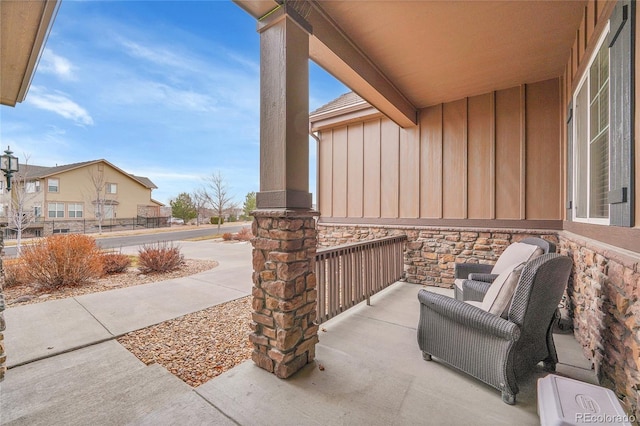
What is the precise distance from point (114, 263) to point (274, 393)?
5.88 m

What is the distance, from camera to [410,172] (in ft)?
16.8

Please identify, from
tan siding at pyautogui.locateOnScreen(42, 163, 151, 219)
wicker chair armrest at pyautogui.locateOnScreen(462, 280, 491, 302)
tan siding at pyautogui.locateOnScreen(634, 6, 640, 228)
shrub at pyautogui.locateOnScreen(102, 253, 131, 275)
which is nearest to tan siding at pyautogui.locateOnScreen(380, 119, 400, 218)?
wicker chair armrest at pyautogui.locateOnScreen(462, 280, 491, 302)

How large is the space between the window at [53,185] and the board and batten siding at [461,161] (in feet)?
76.2

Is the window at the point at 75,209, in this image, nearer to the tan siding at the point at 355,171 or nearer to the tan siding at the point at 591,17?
the tan siding at the point at 355,171

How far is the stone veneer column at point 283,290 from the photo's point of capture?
2.06 metres

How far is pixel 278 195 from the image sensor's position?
2158 mm

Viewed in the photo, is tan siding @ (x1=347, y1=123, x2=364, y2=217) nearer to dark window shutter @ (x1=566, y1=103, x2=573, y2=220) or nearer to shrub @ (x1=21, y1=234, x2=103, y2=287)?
dark window shutter @ (x1=566, y1=103, x2=573, y2=220)

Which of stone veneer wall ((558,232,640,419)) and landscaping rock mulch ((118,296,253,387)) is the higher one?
stone veneer wall ((558,232,640,419))

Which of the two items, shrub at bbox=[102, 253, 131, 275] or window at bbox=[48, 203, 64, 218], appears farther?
window at bbox=[48, 203, 64, 218]

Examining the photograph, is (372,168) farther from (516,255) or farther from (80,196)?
(80,196)

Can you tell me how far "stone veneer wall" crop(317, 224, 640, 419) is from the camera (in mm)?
1476

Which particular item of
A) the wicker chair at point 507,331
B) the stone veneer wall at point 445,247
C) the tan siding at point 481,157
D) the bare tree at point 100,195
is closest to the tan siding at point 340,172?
the stone veneer wall at point 445,247

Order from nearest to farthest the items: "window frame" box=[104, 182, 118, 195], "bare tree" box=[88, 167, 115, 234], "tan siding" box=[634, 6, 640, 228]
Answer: "tan siding" box=[634, 6, 640, 228]
"bare tree" box=[88, 167, 115, 234]
"window frame" box=[104, 182, 118, 195]

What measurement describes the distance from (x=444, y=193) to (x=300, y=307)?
375cm
